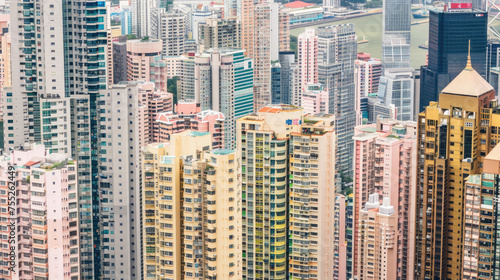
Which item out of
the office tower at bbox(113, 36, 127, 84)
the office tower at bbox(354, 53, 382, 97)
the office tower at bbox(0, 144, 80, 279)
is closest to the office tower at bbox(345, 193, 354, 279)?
the office tower at bbox(0, 144, 80, 279)

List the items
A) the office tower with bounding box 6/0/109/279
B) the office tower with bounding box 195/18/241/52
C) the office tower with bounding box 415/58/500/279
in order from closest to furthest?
1. the office tower with bounding box 415/58/500/279
2. the office tower with bounding box 6/0/109/279
3. the office tower with bounding box 195/18/241/52

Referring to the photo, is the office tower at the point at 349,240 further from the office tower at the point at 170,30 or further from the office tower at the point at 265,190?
the office tower at the point at 170,30

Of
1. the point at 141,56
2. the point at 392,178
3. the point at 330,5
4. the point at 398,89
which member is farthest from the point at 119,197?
the point at 330,5

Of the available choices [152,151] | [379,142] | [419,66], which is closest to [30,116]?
[152,151]

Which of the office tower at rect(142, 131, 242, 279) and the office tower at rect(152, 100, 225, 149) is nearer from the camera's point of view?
the office tower at rect(142, 131, 242, 279)

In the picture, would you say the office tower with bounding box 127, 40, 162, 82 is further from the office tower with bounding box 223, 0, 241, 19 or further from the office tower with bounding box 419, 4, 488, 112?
the office tower with bounding box 419, 4, 488, 112

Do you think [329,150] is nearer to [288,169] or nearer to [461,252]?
[288,169]
